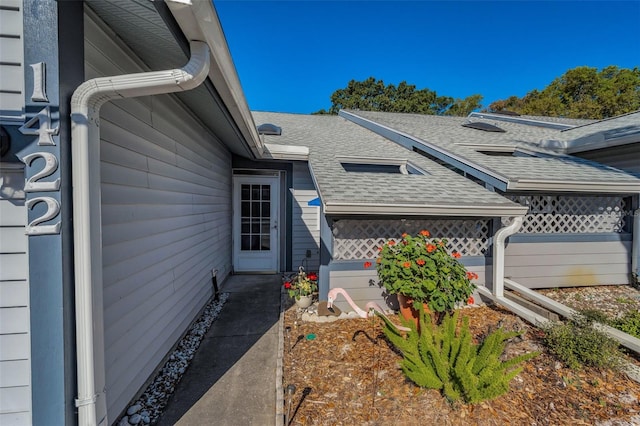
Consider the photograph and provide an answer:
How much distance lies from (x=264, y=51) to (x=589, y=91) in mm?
26131

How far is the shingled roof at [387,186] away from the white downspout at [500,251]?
213mm

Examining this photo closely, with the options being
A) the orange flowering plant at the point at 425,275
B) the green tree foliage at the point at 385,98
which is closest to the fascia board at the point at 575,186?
the orange flowering plant at the point at 425,275

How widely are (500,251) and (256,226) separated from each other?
4590 millimetres

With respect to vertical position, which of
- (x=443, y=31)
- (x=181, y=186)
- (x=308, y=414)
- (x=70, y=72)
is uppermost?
(x=443, y=31)

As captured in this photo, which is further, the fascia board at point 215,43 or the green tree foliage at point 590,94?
the green tree foliage at point 590,94

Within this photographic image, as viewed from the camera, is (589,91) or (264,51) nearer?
(264,51)

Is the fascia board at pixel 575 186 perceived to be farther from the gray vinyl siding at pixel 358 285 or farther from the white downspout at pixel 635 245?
the gray vinyl siding at pixel 358 285

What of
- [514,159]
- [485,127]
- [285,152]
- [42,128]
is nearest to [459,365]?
[42,128]

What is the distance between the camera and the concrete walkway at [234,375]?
2.21 meters

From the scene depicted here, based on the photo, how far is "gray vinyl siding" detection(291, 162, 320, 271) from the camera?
6.14 metres

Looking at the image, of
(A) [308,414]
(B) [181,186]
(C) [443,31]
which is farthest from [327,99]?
(A) [308,414]

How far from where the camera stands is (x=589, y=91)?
2109 cm

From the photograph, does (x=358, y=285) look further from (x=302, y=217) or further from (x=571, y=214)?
(x=571, y=214)

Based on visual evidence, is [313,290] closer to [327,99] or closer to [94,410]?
[94,410]
